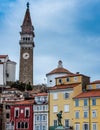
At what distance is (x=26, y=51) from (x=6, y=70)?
11.4m

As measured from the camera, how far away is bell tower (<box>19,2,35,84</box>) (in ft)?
426

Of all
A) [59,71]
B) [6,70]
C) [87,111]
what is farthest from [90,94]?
[6,70]

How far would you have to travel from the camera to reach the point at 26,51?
437ft

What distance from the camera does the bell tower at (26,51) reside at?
426ft

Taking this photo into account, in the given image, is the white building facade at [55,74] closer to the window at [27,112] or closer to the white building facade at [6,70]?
the window at [27,112]

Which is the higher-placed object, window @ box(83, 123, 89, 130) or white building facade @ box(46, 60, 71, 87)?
white building facade @ box(46, 60, 71, 87)

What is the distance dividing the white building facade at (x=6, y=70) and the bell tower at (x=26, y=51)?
12.5 feet

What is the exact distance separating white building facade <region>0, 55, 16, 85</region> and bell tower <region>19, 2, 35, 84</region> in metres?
3.82

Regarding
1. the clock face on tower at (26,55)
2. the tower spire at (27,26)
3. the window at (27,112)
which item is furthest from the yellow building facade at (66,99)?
the tower spire at (27,26)

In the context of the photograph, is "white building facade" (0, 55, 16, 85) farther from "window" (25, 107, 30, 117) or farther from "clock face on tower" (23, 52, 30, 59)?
"window" (25, 107, 30, 117)

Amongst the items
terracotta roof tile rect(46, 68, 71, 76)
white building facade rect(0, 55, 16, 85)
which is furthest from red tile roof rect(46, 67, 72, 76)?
white building facade rect(0, 55, 16, 85)

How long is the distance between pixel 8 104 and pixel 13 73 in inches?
1641

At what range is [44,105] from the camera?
263ft

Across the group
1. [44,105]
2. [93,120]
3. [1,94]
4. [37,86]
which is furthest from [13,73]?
[93,120]
